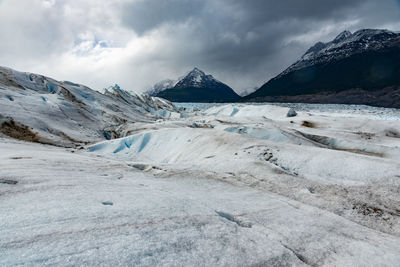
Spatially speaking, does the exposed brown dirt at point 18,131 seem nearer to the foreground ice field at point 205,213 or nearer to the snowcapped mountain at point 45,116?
the snowcapped mountain at point 45,116

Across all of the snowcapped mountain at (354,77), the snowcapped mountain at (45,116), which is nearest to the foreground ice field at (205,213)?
the snowcapped mountain at (45,116)

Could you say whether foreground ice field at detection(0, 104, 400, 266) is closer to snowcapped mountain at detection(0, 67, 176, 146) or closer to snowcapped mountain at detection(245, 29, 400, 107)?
snowcapped mountain at detection(0, 67, 176, 146)

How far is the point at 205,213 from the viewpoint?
3.21m

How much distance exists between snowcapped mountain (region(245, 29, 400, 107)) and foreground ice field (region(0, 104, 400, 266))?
118m

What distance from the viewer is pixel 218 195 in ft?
14.4

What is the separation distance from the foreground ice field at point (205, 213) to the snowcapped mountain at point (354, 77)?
117893 millimetres

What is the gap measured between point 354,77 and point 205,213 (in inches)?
7114

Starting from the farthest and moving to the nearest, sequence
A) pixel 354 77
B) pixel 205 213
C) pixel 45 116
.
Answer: pixel 354 77 < pixel 45 116 < pixel 205 213

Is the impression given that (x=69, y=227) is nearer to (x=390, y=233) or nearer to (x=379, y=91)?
(x=390, y=233)

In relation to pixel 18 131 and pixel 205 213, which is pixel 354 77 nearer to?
pixel 18 131

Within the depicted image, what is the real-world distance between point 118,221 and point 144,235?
15.9 inches

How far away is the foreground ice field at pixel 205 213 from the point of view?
2.19m

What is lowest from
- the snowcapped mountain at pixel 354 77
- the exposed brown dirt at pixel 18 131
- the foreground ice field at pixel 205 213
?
the foreground ice field at pixel 205 213

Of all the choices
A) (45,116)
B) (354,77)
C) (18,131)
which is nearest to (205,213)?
(18,131)
